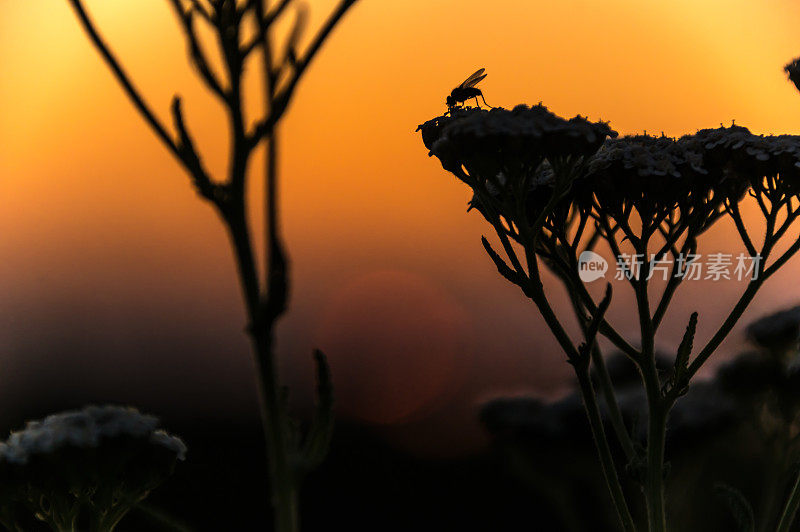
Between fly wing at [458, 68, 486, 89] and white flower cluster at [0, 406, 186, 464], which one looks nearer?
white flower cluster at [0, 406, 186, 464]

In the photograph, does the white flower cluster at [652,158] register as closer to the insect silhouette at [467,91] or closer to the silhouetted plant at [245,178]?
the insect silhouette at [467,91]

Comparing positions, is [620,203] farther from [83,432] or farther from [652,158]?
[83,432]

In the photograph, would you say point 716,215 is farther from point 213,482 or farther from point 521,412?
point 213,482

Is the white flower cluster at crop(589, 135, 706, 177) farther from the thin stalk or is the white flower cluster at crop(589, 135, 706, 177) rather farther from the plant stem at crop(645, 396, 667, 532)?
the plant stem at crop(645, 396, 667, 532)

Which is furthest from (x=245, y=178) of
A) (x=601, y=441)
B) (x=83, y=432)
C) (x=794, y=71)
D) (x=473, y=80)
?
(x=794, y=71)

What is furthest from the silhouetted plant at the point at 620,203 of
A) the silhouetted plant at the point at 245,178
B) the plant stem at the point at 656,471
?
the silhouetted plant at the point at 245,178

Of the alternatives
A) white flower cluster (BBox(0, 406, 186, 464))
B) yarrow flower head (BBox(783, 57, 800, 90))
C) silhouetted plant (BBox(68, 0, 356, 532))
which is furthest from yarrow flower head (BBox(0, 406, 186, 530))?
yarrow flower head (BBox(783, 57, 800, 90))
